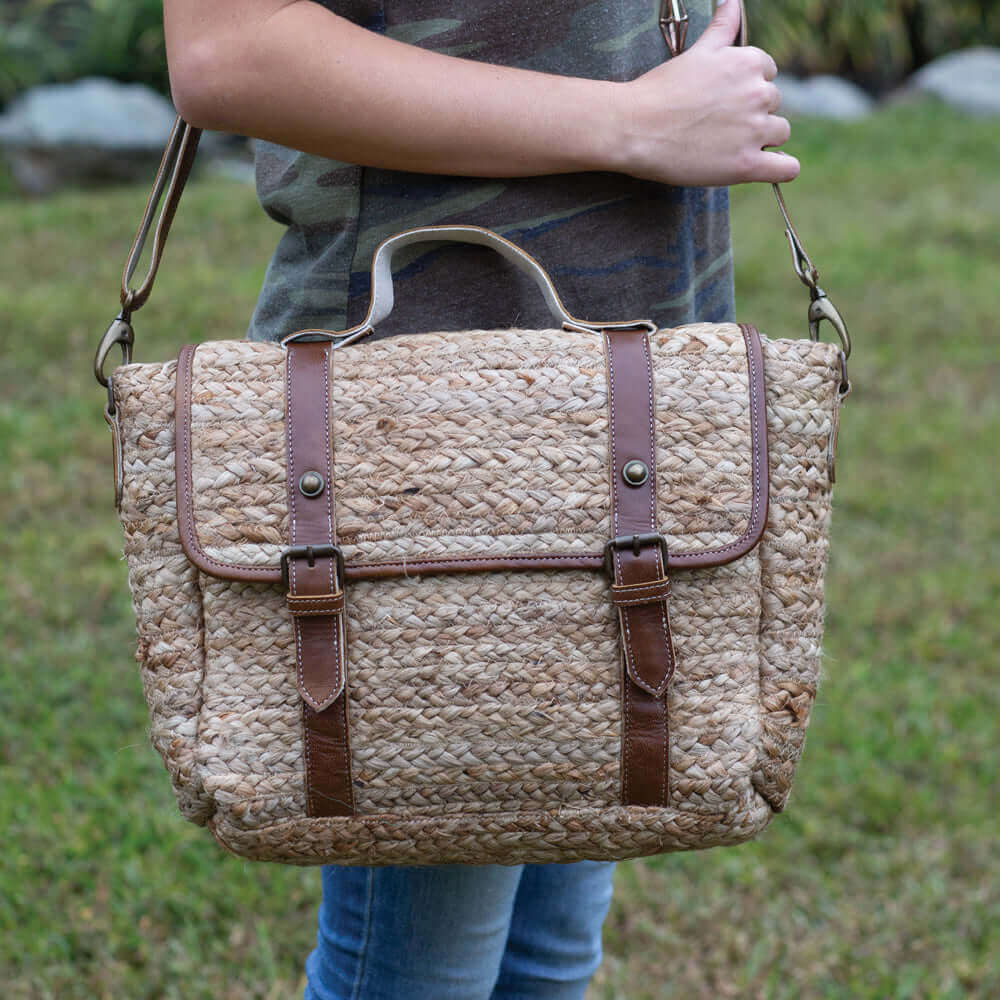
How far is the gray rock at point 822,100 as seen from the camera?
984 cm

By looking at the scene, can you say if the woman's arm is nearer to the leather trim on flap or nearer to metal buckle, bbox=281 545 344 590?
the leather trim on flap

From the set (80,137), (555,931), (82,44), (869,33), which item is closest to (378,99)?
(555,931)

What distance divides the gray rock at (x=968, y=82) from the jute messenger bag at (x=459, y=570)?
9.78m

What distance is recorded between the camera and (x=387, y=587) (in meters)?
1.19

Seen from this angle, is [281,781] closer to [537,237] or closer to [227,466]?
[227,466]

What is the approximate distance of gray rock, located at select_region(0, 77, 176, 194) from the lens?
7398 mm

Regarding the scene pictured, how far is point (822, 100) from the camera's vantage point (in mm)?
9938

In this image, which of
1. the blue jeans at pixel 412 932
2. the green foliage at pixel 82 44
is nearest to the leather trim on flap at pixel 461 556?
the blue jeans at pixel 412 932

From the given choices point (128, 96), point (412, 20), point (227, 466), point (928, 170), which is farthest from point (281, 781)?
point (928, 170)

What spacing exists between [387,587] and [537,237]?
0.39 meters

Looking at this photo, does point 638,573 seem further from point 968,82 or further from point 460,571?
point 968,82

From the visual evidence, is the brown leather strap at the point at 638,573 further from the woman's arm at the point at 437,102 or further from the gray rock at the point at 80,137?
the gray rock at the point at 80,137

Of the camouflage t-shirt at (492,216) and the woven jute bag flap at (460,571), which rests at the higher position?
the camouflage t-shirt at (492,216)

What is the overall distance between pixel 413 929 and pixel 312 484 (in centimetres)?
53
